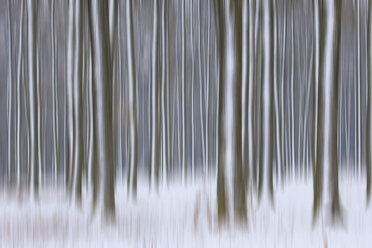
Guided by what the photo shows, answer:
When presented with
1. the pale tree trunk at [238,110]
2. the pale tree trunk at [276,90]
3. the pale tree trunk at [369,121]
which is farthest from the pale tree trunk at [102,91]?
the pale tree trunk at [369,121]

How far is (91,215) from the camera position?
2.83 feet

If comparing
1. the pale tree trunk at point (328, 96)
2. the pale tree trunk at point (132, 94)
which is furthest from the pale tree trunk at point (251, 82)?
the pale tree trunk at point (132, 94)

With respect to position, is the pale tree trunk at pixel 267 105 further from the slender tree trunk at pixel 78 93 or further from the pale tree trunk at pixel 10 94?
the pale tree trunk at pixel 10 94

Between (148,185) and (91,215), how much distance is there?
0.17 m

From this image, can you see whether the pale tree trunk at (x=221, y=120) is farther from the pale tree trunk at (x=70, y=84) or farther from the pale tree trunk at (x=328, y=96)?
the pale tree trunk at (x=70, y=84)

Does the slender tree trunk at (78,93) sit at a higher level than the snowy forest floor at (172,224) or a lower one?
higher

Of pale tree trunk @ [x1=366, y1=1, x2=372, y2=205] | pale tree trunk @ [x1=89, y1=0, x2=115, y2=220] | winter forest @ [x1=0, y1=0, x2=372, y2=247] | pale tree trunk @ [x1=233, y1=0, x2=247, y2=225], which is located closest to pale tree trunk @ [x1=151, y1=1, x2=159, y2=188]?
winter forest @ [x1=0, y1=0, x2=372, y2=247]

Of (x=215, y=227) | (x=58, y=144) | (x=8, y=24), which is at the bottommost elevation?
(x=215, y=227)

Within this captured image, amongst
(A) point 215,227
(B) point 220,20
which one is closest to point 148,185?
(A) point 215,227

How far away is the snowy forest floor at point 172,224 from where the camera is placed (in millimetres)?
840

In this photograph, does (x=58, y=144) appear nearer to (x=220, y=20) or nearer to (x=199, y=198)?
(x=199, y=198)

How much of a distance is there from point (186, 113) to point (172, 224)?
308mm

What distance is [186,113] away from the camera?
3.01ft

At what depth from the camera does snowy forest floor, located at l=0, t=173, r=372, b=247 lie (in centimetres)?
84
